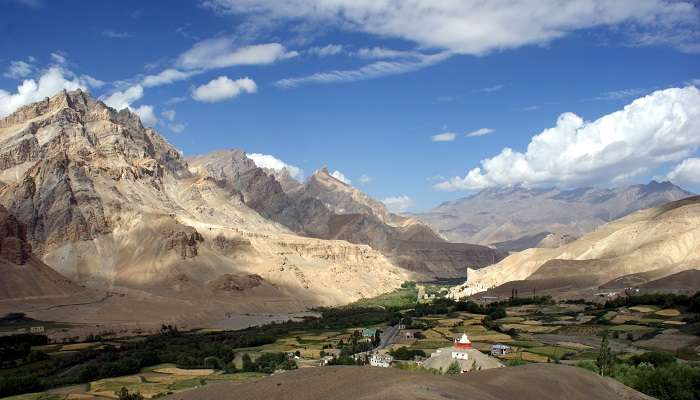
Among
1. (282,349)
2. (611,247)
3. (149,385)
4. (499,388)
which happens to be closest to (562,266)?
(611,247)

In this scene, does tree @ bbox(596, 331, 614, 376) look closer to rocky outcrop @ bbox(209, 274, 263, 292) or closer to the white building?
the white building

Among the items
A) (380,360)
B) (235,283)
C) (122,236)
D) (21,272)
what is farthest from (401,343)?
(122,236)

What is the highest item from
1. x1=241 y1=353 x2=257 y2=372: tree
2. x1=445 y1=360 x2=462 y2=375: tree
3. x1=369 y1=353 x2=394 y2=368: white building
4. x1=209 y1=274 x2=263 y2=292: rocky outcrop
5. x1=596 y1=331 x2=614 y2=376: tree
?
x1=209 y1=274 x2=263 y2=292: rocky outcrop

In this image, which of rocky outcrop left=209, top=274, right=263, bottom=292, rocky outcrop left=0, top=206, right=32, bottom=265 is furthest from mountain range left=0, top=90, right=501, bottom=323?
rocky outcrop left=0, top=206, right=32, bottom=265

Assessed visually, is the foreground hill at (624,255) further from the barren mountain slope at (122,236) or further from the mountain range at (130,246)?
the mountain range at (130,246)

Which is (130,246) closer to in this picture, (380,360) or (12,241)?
(12,241)

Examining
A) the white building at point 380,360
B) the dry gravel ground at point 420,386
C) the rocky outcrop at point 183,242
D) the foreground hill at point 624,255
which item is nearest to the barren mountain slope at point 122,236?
the rocky outcrop at point 183,242

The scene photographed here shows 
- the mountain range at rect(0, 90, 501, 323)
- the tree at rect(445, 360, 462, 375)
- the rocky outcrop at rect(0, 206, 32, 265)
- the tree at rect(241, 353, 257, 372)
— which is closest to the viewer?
the tree at rect(445, 360, 462, 375)
